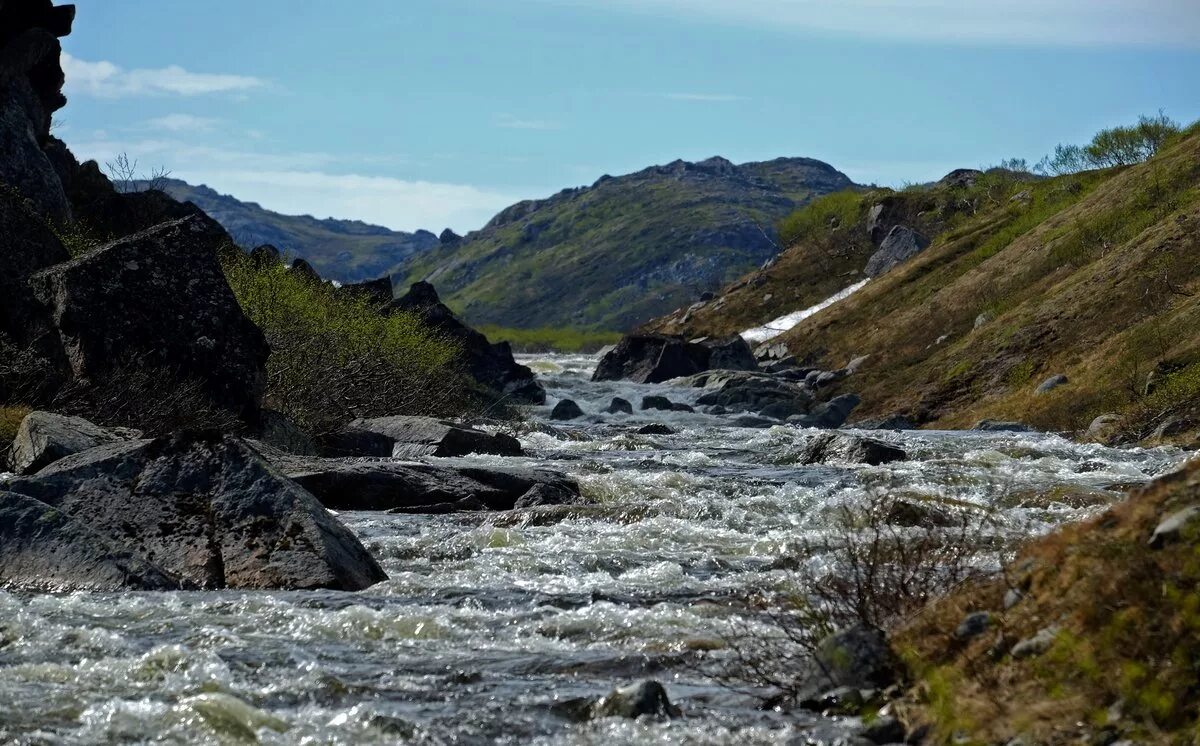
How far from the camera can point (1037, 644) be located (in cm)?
796

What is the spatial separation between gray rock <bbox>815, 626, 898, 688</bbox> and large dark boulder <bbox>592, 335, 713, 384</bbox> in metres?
67.9

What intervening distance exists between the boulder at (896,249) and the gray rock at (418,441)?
68298 mm

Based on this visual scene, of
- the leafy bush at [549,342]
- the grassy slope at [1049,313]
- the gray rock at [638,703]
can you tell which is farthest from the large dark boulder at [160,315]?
the leafy bush at [549,342]

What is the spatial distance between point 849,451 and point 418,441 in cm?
1089

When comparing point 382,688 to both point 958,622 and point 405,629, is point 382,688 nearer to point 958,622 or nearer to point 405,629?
point 405,629

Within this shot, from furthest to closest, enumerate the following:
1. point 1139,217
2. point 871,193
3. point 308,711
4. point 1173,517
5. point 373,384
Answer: point 871,193 → point 1139,217 → point 373,384 → point 308,711 → point 1173,517

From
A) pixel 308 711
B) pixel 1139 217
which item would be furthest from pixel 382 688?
pixel 1139 217

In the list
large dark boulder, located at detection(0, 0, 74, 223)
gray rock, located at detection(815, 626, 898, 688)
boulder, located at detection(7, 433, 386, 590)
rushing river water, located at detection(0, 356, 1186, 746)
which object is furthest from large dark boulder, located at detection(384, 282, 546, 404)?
gray rock, located at detection(815, 626, 898, 688)

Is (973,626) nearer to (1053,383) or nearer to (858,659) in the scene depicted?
(858,659)

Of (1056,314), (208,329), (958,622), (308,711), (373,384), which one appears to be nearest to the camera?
(958,622)

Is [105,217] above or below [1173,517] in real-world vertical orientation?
above

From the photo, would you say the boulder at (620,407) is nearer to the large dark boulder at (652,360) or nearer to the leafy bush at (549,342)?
the large dark boulder at (652,360)

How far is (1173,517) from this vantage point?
26.7ft

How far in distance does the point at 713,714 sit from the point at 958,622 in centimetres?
192
